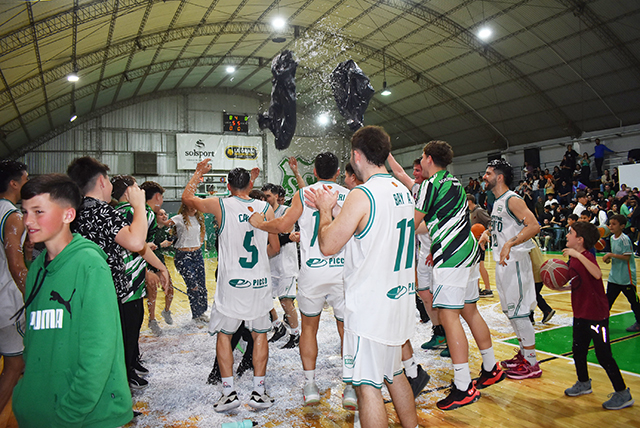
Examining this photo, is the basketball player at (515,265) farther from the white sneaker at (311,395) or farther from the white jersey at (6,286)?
the white jersey at (6,286)

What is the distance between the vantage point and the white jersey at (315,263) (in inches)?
154

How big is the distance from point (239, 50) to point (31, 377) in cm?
2441

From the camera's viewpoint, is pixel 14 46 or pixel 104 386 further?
pixel 14 46

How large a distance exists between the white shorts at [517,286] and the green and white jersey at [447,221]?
0.76 meters

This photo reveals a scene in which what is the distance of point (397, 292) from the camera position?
8.61ft

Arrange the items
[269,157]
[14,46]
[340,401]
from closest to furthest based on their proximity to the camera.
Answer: [340,401]
[14,46]
[269,157]

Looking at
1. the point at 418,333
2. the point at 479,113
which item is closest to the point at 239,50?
the point at 479,113

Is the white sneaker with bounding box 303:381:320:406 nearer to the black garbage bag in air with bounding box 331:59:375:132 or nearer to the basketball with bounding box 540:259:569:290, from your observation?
the basketball with bounding box 540:259:569:290

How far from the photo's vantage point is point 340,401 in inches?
150

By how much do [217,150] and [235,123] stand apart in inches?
87.6

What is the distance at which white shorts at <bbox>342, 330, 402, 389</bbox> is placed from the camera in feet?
8.22

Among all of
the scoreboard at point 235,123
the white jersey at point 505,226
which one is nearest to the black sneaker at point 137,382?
the white jersey at point 505,226

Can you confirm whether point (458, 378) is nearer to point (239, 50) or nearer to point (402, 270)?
point (402, 270)

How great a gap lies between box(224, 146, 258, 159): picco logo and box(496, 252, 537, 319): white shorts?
2591 cm
